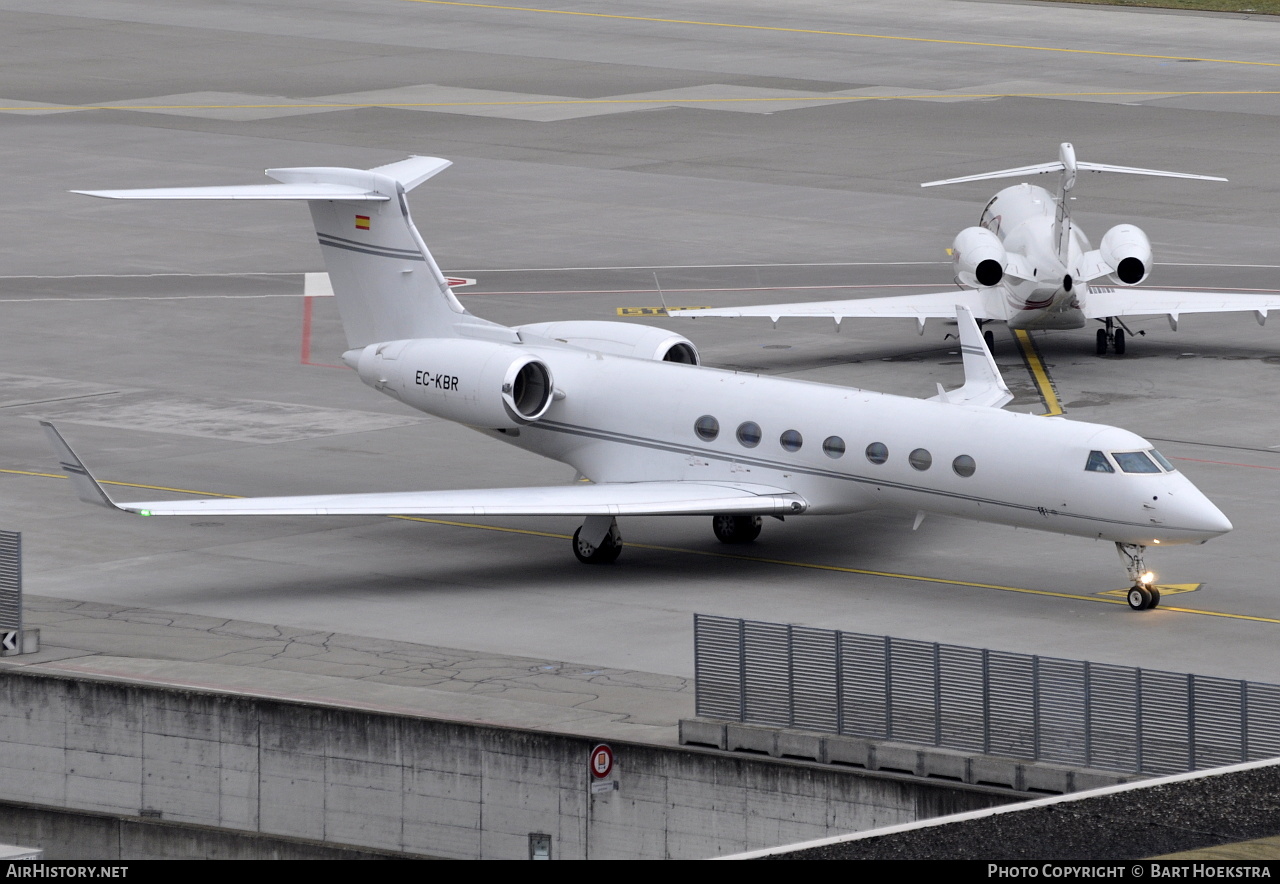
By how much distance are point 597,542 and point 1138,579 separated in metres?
7.92

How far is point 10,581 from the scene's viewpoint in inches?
1201

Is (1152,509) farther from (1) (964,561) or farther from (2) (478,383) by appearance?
(2) (478,383)

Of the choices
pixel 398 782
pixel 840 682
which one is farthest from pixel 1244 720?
pixel 398 782

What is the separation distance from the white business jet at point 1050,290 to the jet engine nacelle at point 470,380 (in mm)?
11155

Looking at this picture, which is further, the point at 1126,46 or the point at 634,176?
the point at 1126,46

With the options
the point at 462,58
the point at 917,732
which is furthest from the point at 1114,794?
the point at 462,58

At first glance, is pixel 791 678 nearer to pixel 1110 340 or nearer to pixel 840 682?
pixel 840 682

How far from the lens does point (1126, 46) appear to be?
96.9m

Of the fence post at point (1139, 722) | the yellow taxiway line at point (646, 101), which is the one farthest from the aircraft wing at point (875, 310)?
the yellow taxiway line at point (646, 101)

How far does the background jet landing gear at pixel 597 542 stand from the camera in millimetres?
34406

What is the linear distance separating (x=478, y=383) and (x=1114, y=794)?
51.3 feet

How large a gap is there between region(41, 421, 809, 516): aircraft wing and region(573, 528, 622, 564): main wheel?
0.73 meters
